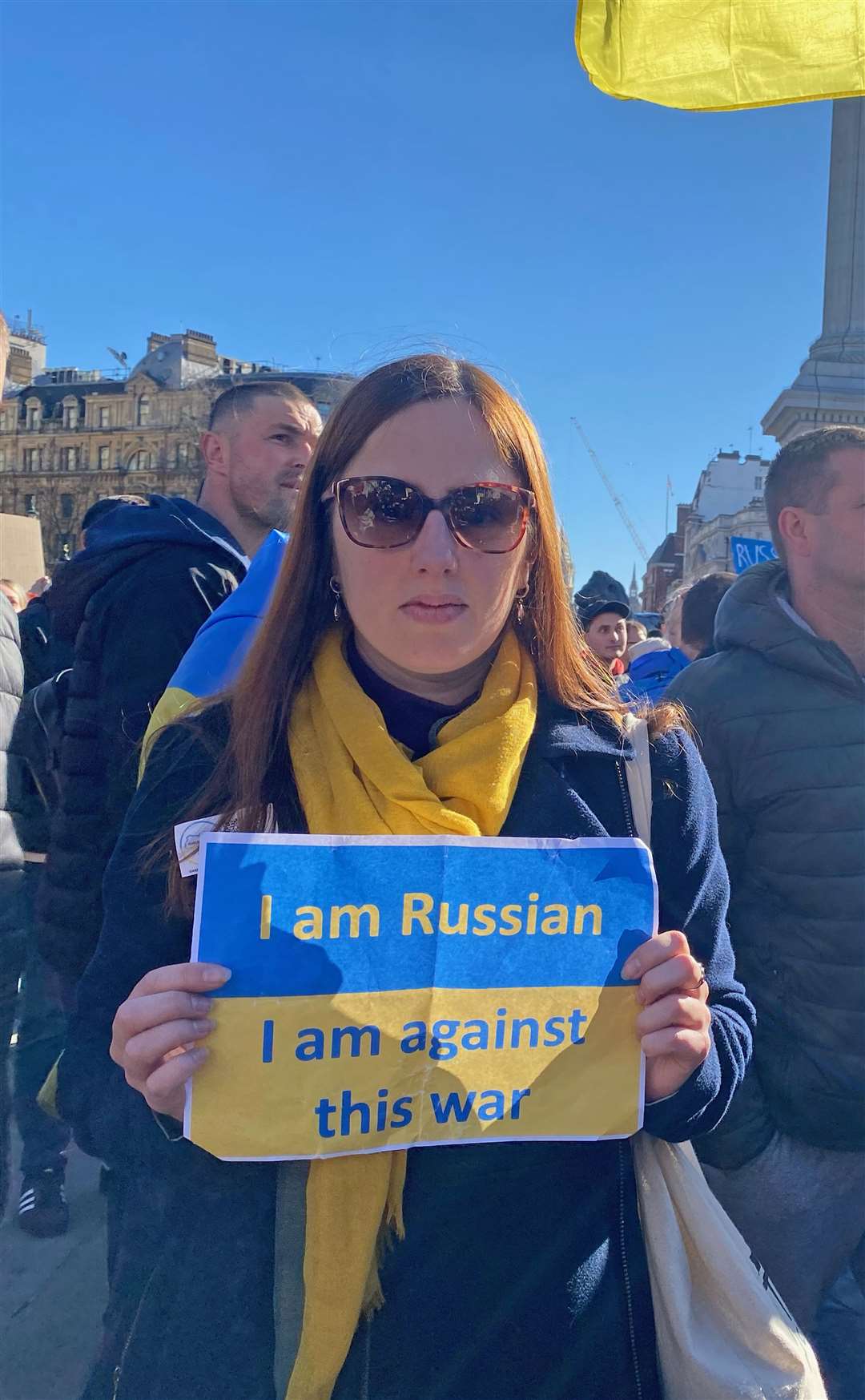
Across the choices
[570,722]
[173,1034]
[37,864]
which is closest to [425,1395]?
[173,1034]

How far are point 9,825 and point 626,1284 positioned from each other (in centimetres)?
210

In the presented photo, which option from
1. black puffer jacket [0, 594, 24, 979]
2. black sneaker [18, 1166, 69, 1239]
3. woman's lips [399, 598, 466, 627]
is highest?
woman's lips [399, 598, 466, 627]

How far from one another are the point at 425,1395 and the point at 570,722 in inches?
37.3

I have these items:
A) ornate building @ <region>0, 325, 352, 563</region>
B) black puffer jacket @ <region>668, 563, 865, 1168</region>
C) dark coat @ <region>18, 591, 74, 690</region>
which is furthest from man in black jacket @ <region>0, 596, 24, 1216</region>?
ornate building @ <region>0, 325, 352, 563</region>

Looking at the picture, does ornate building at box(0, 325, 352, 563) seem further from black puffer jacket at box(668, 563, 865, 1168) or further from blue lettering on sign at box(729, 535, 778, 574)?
black puffer jacket at box(668, 563, 865, 1168)

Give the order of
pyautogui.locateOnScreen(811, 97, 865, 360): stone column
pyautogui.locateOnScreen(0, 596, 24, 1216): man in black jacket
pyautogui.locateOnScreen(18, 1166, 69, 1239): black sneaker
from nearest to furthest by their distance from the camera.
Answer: pyautogui.locateOnScreen(0, 596, 24, 1216): man in black jacket, pyautogui.locateOnScreen(18, 1166, 69, 1239): black sneaker, pyautogui.locateOnScreen(811, 97, 865, 360): stone column

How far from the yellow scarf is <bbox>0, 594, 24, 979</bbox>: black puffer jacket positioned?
1.60 metres

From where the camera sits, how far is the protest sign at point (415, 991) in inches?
49.3

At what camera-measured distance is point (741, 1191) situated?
233 cm

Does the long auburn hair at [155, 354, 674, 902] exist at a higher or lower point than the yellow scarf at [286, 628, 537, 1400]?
higher

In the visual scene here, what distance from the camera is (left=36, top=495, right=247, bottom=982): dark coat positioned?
8.63ft

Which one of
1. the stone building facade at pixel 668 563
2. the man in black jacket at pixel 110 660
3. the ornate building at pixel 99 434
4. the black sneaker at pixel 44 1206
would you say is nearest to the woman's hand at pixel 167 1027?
the man in black jacket at pixel 110 660

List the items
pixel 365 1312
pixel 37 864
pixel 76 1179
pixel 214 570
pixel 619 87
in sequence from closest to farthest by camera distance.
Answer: pixel 365 1312
pixel 619 87
pixel 214 570
pixel 37 864
pixel 76 1179

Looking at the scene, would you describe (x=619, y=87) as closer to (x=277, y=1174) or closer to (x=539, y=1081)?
(x=539, y=1081)
